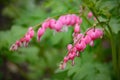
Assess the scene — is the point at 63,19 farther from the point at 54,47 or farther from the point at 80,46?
the point at 54,47

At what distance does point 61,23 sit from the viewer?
1867 mm

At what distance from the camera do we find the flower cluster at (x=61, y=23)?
185 cm

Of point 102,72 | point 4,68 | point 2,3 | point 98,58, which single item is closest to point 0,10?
point 2,3

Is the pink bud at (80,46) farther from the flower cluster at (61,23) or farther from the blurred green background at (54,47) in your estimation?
the blurred green background at (54,47)

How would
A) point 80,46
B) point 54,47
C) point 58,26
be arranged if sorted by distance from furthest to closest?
point 54,47
point 58,26
point 80,46

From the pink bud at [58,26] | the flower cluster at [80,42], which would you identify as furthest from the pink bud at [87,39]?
the pink bud at [58,26]

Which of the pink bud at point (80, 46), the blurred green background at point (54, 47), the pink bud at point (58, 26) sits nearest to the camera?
the pink bud at point (80, 46)

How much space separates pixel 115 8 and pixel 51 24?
0.54m

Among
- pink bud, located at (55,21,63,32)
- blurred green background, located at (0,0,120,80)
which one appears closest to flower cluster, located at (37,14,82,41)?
pink bud, located at (55,21,63,32)

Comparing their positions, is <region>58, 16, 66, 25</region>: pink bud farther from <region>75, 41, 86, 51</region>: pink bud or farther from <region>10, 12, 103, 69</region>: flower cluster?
<region>75, 41, 86, 51</region>: pink bud

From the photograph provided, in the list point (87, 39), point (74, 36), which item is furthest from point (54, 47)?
point (87, 39)

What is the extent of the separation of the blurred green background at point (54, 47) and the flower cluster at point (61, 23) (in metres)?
0.12

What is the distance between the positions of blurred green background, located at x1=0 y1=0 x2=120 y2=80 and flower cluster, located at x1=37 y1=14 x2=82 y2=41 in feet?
0.41

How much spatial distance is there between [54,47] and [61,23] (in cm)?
157
